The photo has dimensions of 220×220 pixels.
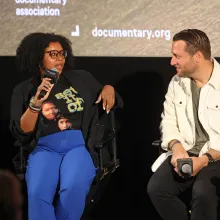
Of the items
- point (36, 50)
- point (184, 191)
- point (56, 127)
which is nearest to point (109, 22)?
point (36, 50)

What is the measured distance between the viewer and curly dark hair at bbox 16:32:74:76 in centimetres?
282

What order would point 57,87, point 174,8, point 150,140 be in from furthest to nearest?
1. point 150,140
2. point 174,8
3. point 57,87

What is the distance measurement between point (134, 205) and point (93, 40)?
132 cm

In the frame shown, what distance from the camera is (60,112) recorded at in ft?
8.71

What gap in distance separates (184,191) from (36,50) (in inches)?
49.0

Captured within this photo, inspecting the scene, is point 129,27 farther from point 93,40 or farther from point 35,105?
point 35,105

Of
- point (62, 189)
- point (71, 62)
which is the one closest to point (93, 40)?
point (71, 62)

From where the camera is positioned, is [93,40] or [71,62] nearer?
[71,62]

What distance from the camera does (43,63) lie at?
9.13 feet

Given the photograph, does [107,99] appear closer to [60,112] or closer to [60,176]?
[60,112]

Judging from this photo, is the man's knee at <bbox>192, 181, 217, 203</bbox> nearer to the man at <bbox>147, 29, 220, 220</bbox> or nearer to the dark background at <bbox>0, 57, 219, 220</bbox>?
the man at <bbox>147, 29, 220, 220</bbox>

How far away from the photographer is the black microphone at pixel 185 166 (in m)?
2.24

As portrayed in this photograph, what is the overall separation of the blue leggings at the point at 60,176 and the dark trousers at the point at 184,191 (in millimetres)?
382

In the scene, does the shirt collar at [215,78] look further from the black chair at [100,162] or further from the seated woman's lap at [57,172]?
the seated woman's lap at [57,172]
